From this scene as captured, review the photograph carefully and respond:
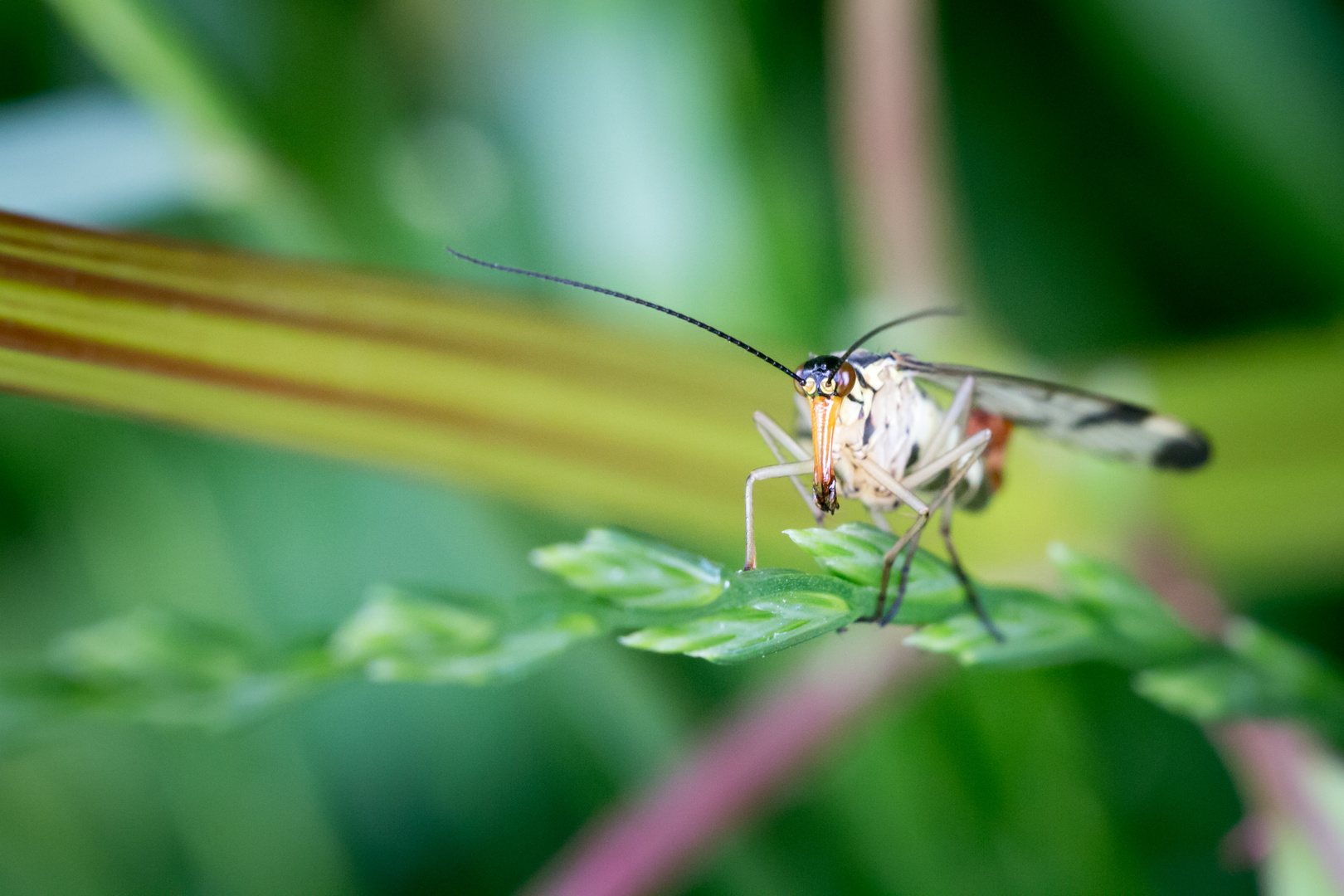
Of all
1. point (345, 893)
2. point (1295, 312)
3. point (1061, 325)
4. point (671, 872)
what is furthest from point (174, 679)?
point (1295, 312)

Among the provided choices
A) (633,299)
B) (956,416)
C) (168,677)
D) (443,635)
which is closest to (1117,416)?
(956,416)

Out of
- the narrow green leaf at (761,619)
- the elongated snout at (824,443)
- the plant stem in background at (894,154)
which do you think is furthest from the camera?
the plant stem in background at (894,154)

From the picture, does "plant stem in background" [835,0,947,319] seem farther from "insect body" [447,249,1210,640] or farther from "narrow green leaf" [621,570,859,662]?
"narrow green leaf" [621,570,859,662]

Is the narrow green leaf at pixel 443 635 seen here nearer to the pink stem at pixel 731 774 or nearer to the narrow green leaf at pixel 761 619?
the narrow green leaf at pixel 761 619

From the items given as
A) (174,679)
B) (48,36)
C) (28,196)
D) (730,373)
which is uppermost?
(48,36)

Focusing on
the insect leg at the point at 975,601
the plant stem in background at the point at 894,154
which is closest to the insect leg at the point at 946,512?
the insect leg at the point at 975,601

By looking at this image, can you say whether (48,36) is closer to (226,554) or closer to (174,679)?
(226,554)
